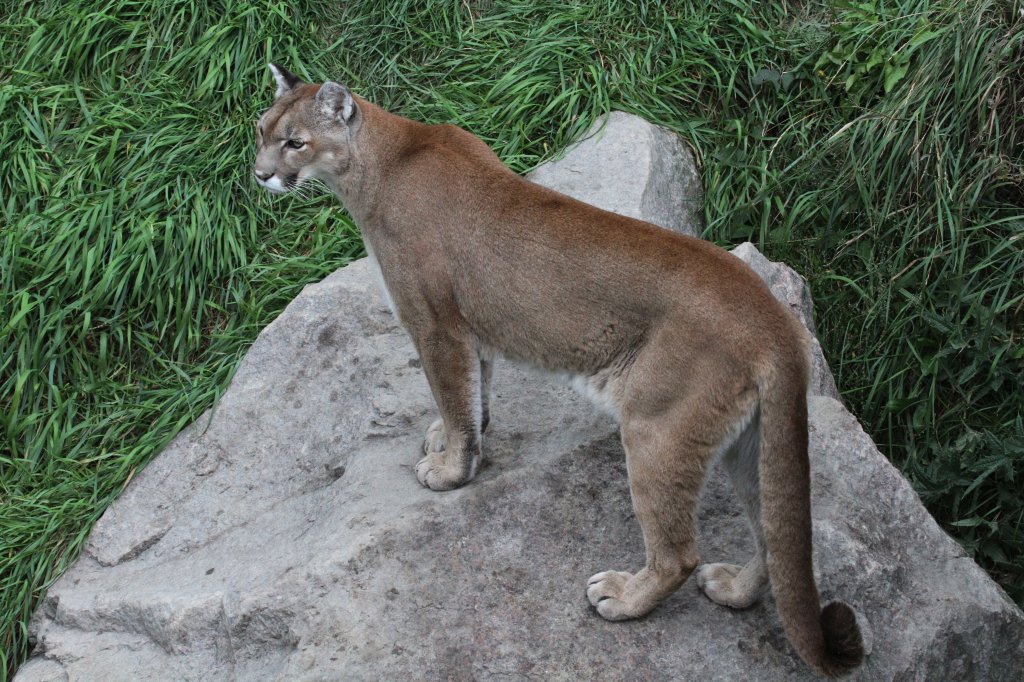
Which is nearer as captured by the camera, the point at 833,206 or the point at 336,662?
the point at 336,662

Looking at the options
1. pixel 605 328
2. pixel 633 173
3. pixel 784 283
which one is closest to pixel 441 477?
pixel 605 328

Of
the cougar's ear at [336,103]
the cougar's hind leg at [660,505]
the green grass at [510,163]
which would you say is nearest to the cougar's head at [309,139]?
the cougar's ear at [336,103]

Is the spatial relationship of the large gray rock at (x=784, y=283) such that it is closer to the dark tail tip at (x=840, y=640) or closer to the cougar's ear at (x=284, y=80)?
the dark tail tip at (x=840, y=640)

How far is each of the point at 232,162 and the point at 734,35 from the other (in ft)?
9.76

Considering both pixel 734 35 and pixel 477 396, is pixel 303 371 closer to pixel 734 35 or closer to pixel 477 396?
pixel 477 396

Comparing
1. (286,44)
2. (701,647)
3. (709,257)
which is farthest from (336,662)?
(286,44)

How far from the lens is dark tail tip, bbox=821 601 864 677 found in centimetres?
319

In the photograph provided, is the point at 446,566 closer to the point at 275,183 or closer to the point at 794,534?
the point at 794,534

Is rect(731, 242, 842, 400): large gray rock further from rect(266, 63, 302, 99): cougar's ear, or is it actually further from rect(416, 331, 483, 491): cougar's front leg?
rect(266, 63, 302, 99): cougar's ear

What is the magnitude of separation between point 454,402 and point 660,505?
98cm

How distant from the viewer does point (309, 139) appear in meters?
4.26

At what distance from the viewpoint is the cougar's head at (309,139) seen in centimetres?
425

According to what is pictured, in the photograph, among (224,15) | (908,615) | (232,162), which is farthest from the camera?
(224,15)

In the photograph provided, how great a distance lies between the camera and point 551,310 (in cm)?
382
